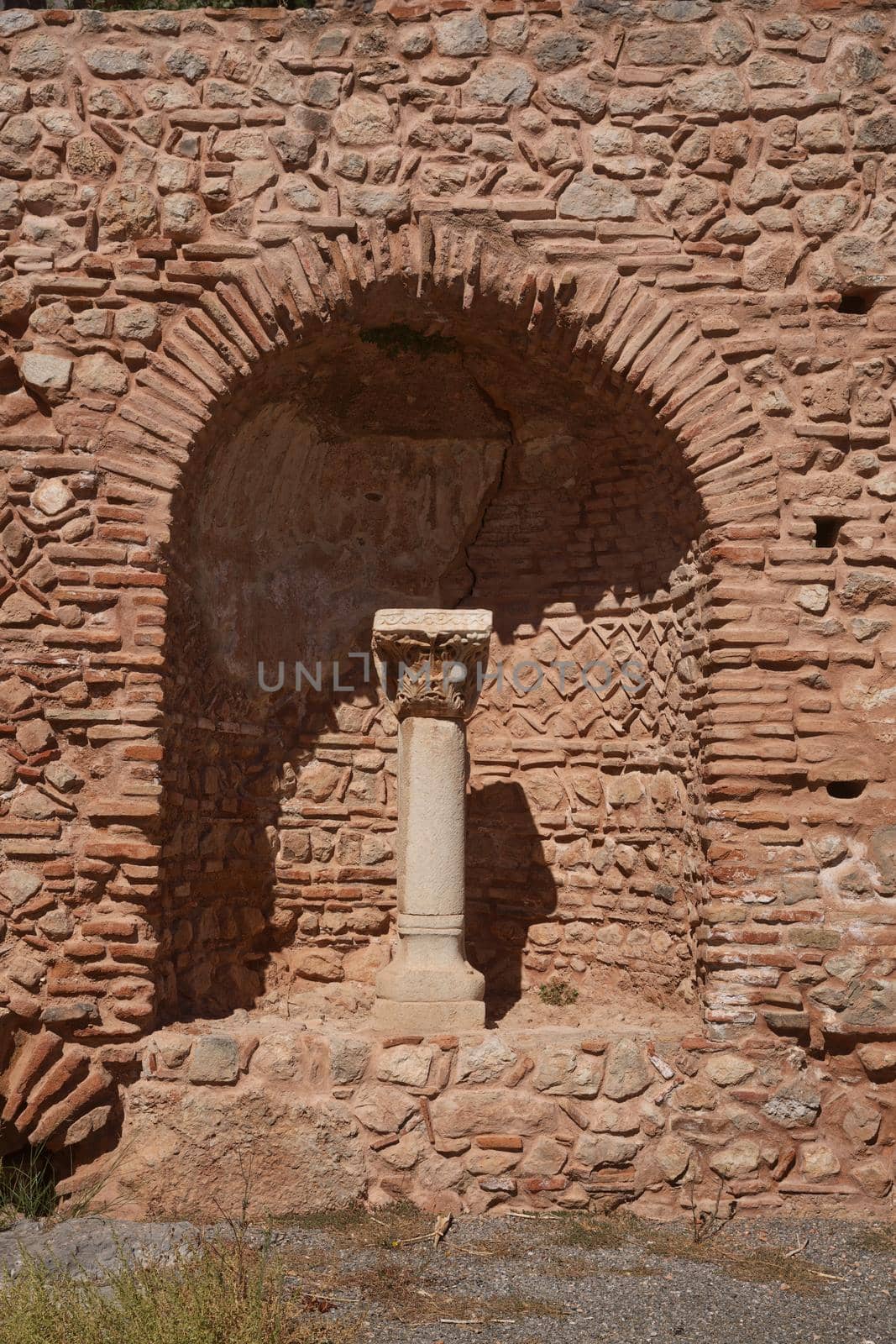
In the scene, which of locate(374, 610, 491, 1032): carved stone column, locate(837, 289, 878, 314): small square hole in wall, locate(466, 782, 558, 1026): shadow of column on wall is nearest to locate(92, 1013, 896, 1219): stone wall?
locate(374, 610, 491, 1032): carved stone column

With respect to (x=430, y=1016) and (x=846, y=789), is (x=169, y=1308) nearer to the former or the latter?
(x=430, y=1016)

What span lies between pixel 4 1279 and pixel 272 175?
452 centimetres

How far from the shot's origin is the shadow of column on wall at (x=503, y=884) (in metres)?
6.21

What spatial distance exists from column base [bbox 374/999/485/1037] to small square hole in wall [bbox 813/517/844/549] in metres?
2.55

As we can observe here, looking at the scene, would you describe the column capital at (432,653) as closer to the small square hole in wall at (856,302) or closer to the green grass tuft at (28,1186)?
the small square hole in wall at (856,302)

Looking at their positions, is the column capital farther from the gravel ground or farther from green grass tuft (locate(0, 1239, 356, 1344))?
green grass tuft (locate(0, 1239, 356, 1344))

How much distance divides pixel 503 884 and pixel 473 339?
2859 millimetres

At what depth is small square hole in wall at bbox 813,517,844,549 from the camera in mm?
5176


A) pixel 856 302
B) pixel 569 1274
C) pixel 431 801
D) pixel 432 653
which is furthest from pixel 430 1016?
pixel 856 302

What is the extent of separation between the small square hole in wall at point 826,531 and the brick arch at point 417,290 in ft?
0.85

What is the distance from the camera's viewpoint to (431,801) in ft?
17.4

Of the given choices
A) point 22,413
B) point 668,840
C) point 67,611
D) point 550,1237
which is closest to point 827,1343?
point 550,1237

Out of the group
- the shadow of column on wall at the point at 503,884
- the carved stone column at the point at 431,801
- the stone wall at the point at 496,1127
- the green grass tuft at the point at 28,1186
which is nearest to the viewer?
the green grass tuft at the point at 28,1186

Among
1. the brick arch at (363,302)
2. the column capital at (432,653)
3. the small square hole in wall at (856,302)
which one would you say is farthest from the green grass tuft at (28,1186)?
the small square hole in wall at (856,302)
